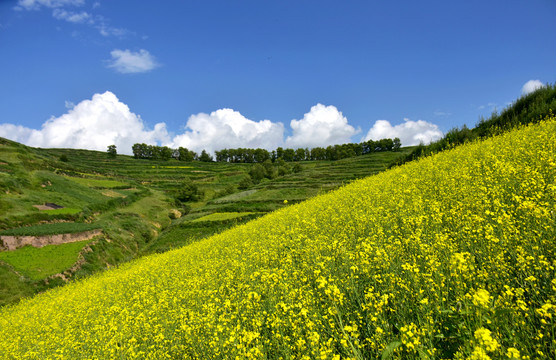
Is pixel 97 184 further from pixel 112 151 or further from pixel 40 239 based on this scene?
pixel 112 151

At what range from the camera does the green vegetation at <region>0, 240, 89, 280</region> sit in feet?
79.4

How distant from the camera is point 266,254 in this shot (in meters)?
7.59

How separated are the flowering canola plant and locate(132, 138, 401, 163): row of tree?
94221mm

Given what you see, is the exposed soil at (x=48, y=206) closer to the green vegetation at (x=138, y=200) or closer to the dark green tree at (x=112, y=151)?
the green vegetation at (x=138, y=200)

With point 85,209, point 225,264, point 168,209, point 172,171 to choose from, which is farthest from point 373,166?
point 172,171

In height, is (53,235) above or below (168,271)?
below

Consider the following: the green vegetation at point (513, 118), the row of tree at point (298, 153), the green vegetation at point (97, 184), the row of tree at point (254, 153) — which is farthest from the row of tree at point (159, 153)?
the green vegetation at point (513, 118)

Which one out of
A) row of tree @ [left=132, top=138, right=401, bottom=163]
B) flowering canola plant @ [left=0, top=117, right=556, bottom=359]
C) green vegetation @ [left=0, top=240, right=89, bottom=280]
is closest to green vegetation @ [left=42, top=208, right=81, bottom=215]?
green vegetation @ [left=0, top=240, right=89, bottom=280]

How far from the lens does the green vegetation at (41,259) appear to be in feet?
79.4

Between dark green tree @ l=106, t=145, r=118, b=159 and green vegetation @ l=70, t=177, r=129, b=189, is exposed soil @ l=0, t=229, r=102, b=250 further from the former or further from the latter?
dark green tree @ l=106, t=145, r=118, b=159

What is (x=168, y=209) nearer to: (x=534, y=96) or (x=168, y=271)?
(x=168, y=271)

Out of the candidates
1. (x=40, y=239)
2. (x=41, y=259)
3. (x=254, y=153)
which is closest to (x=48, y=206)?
(x=40, y=239)

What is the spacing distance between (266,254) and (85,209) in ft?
149

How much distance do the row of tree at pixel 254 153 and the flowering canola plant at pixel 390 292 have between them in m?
94.2
